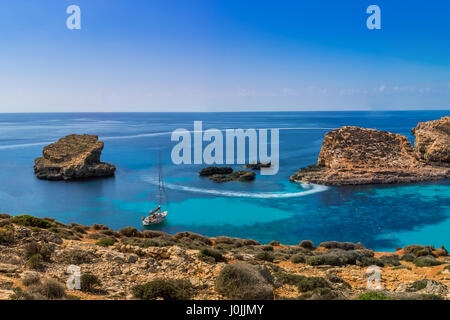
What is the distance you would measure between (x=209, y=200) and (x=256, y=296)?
30.0 metres

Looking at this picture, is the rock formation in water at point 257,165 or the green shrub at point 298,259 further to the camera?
the rock formation in water at point 257,165

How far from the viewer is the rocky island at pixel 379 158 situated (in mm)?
44875

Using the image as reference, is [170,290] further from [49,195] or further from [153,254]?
[49,195]

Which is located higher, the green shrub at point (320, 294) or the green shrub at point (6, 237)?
the green shrub at point (6, 237)

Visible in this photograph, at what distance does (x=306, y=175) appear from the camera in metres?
46.9

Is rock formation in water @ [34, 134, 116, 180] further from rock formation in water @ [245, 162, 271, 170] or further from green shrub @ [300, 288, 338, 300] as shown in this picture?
green shrub @ [300, 288, 338, 300]

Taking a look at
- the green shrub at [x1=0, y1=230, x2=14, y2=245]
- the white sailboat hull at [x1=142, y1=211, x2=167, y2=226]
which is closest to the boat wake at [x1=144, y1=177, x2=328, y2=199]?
the white sailboat hull at [x1=142, y1=211, x2=167, y2=226]

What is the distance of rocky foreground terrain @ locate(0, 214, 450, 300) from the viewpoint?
28.0ft

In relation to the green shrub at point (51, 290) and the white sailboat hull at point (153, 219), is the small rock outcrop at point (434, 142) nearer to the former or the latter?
the white sailboat hull at point (153, 219)

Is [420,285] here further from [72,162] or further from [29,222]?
[72,162]

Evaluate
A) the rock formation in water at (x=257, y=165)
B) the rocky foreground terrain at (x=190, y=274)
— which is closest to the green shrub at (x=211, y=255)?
the rocky foreground terrain at (x=190, y=274)

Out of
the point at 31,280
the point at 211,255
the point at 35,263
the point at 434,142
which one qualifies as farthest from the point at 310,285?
the point at 434,142

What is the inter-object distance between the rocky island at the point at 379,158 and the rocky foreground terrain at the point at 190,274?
1227 inches
